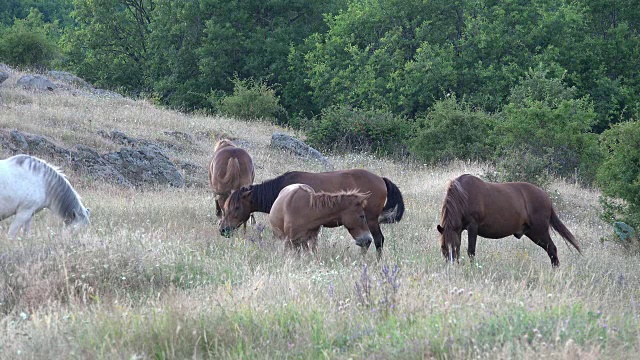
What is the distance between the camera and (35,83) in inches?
1123

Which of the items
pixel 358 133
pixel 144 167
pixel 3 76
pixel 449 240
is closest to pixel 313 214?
pixel 449 240

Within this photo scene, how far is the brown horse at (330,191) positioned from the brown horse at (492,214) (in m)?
1.09

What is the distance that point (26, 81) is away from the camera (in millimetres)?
28281

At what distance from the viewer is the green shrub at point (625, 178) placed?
13.6 m

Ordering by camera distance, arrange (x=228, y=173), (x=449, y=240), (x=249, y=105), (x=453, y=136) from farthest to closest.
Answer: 1. (x=249, y=105)
2. (x=453, y=136)
3. (x=228, y=173)
4. (x=449, y=240)

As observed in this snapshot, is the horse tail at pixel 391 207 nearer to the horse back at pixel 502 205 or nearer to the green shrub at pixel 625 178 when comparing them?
the horse back at pixel 502 205

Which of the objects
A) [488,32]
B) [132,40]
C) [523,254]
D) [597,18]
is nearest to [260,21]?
[132,40]

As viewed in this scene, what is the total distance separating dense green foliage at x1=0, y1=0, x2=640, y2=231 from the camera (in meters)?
29.3

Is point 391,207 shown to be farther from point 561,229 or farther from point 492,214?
point 561,229

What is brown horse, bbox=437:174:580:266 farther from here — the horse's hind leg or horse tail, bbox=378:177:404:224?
horse tail, bbox=378:177:404:224

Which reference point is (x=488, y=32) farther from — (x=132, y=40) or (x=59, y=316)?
(x=59, y=316)

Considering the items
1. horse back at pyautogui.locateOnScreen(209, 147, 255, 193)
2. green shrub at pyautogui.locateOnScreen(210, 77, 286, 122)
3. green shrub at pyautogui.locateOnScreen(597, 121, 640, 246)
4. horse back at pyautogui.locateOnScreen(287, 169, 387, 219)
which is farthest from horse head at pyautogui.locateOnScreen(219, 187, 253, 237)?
green shrub at pyautogui.locateOnScreen(210, 77, 286, 122)

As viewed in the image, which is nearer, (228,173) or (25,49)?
(228,173)

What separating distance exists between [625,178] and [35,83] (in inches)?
883
